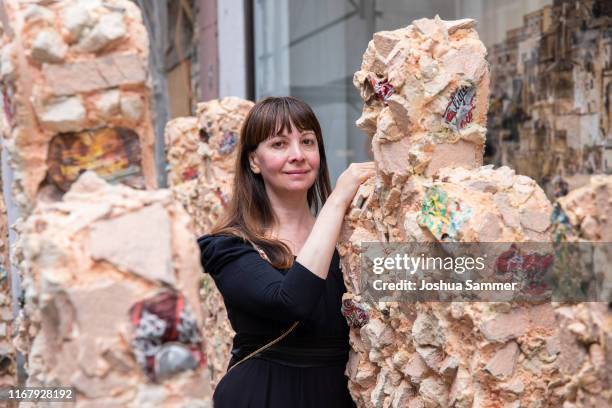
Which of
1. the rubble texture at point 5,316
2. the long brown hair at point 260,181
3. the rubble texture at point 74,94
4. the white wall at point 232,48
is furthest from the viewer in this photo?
the white wall at point 232,48

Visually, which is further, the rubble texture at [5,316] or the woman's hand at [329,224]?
the rubble texture at [5,316]

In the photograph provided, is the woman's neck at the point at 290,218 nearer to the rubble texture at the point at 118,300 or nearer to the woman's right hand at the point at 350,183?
the woman's right hand at the point at 350,183

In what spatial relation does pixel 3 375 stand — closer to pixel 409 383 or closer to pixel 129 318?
pixel 409 383

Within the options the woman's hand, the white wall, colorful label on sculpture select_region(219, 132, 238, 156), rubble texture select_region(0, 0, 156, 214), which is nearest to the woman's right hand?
the woman's hand

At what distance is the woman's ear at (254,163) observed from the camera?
2.74m

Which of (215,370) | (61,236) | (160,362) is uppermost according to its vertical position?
(61,236)

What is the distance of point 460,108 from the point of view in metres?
2.37

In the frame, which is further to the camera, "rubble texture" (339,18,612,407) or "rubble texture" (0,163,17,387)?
"rubble texture" (0,163,17,387)

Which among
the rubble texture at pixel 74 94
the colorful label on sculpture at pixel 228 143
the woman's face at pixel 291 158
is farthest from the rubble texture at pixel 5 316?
the rubble texture at pixel 74 94

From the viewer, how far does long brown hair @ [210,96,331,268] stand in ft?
8.52

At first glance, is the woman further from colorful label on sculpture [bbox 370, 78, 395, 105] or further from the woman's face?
colorful label on sculpture [bbox 370, 78, 395, 105]

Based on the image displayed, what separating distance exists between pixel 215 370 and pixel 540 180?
230 cm

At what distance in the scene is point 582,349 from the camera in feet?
5.34

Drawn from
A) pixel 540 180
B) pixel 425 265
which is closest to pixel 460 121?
pixel 425 265
